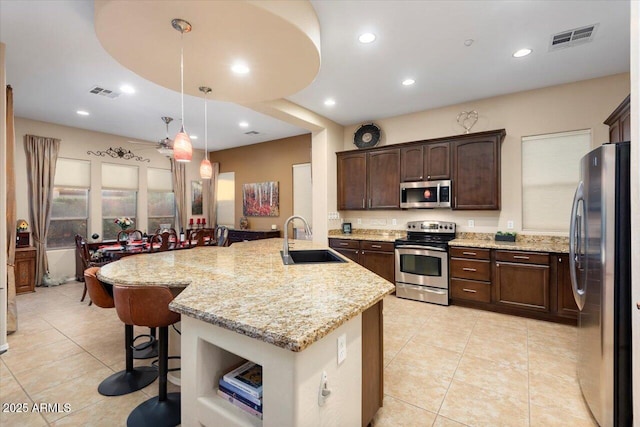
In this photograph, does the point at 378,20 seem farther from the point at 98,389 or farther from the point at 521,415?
the point at 98,389

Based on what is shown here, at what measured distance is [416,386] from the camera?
2.27m

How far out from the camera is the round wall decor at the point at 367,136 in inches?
205

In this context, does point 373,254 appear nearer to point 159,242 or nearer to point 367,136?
point 367,136

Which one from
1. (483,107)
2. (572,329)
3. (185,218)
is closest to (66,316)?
(185,218)

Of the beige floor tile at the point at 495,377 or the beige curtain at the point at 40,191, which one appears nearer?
the beige floor tile at the point at 495,377

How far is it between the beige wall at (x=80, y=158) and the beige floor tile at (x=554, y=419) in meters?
7.37

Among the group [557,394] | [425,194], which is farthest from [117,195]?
[557,394]

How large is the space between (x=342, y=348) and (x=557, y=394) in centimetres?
199

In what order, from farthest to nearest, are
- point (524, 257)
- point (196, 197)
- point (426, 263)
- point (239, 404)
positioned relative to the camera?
point (196, 197)
point (426, 263)
point (524, 257)
point (239, 404)

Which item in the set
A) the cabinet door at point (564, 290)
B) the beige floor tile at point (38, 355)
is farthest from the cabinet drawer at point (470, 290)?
the beige floor tile at point (38, 355)

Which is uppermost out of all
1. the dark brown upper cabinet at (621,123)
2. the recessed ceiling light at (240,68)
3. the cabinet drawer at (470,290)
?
the recessed ceiling light at (240,68)

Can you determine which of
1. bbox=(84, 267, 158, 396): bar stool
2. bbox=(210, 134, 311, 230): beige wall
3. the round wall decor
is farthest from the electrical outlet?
bbox=(210, 134, 311, 230): beige wall

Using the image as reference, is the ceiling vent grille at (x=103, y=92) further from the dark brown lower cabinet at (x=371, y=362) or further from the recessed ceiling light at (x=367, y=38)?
the dark brown lower cabinet at (x=371, y=362)

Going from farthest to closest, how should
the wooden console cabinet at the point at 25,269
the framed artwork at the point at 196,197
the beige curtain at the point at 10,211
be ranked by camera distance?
the framed artwork at the point at 196,197 → the wooden console cabinet at the point at 25,269 → the beige curtain at the point at 10,211
